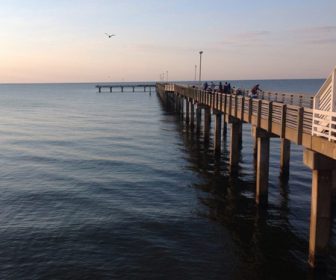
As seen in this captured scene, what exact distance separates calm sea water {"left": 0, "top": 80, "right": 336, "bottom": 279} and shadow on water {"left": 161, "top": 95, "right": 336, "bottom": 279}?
43 mm

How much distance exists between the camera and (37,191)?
78.9 ft

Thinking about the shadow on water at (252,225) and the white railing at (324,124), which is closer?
the white railing at (324,124)

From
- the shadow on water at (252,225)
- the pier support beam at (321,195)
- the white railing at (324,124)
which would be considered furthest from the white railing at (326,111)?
the shadow on water at (252,225)

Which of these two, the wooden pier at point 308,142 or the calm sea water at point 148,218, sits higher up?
the wooden pier at point 308,142

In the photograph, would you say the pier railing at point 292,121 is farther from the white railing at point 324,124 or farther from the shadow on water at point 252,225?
the shadow on water at point 252,225

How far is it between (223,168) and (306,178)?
5.56 m

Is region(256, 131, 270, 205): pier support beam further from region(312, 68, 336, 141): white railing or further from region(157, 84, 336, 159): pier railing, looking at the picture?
region(312, 68, 336, 141): white railing

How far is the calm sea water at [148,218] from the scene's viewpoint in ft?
49.2

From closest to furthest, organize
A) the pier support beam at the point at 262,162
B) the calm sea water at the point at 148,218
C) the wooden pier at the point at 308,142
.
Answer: the wooden pier at the point at 308,142, the calm sea water at the point at 148,218, the pier support beam at the point at 262,162

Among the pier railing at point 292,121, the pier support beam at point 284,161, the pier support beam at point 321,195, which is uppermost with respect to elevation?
the pier railing at point 292,121

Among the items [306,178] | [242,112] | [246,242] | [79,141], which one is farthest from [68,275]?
[79,141]

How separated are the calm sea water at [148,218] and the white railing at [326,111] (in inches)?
178

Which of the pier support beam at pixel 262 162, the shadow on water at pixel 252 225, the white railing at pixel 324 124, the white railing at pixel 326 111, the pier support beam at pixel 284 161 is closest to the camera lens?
the white railing at pixel 324 124

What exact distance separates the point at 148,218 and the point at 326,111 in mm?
9709
